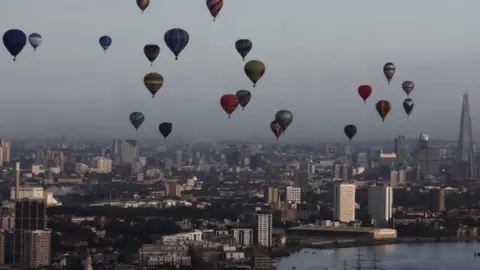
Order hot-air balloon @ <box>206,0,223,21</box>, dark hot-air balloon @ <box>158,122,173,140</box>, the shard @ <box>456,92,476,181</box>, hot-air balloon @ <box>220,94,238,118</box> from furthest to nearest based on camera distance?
the shard @ <box>456,92,476,181</box> < dark hot-air balloon @ <box>158,122,173,140</box> < hot-air balloon @ <box>220,94,238,118</box> < hot-air balloon @ <box>206,0,223,21</box>

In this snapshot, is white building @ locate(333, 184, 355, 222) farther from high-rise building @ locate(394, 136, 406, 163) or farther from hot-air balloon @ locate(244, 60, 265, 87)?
high-rise building @ locate(394, 136, 406, 163)

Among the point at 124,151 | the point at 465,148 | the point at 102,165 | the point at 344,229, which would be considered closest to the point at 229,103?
the point at 344,229

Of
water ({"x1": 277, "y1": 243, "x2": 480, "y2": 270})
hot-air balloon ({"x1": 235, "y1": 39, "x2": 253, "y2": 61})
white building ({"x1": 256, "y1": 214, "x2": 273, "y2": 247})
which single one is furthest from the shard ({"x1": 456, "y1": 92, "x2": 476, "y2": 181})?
hot-air balloon ({"x1": 235, "y1": 39, "x2": 253, "y2": 61})

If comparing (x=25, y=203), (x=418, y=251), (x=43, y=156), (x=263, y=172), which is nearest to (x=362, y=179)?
(x=263, y=172)

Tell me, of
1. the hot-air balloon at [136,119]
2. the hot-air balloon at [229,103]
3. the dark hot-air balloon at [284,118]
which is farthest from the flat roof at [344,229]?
the hot-air balloon at [229,103]

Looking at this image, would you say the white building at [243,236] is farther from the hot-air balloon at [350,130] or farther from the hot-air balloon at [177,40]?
the hot-air balloon at [177,40]

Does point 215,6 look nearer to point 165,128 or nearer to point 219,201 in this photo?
point 165,128

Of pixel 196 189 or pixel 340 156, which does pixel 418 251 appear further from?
pixel 340 156
